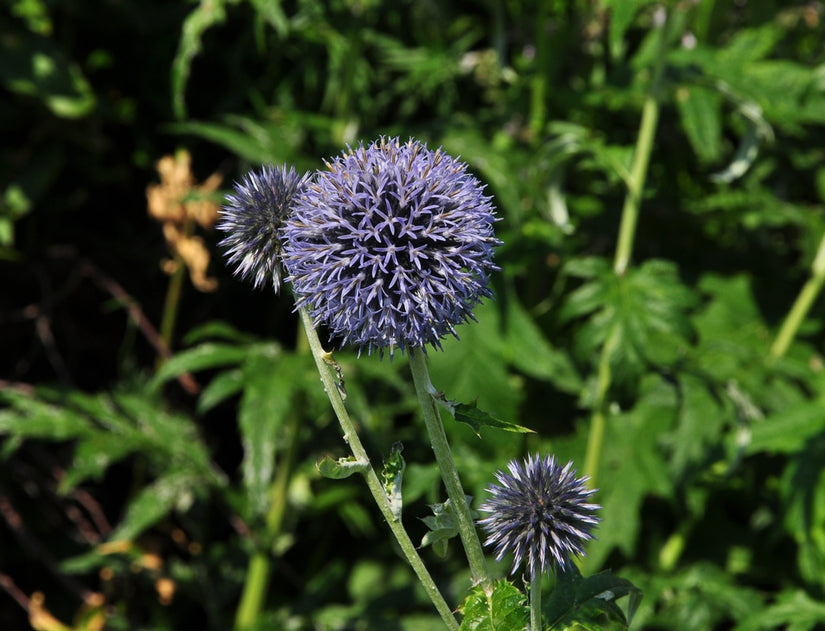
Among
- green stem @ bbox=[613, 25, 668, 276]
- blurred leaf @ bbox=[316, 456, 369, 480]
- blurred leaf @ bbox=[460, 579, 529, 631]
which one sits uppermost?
green stem @ bbox=[613, 25, 668, 276]

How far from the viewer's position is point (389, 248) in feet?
3.83

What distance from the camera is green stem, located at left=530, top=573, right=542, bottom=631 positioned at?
115cm

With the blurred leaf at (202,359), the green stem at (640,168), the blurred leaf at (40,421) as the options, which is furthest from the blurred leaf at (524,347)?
the blurred leaf at (40,421)

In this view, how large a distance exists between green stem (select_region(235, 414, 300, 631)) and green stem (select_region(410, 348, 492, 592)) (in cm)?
162

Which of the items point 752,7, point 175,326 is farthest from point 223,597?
point 752,7

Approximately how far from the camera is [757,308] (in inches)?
120

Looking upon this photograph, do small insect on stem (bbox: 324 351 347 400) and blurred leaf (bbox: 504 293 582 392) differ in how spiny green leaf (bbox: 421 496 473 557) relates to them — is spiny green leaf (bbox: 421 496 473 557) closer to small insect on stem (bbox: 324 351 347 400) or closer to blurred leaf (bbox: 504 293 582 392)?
small insect on stem (bbox: 324 351 347 400)

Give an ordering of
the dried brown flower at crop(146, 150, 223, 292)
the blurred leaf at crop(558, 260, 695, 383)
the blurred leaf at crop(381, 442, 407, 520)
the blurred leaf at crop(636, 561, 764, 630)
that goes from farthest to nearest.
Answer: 1. the dried brown flower at crop(146, 150, 223, 292)
2. the blurred leaf at crop(636, 561, 764, 630)
3. the blurred leaf at crop(558, 260, 695, 383)
4. the blurred leaf at crop(381, 442, 407, 520)

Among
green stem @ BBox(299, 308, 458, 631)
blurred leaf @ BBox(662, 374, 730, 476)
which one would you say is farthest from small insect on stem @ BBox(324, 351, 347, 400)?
blurred leaf @ BBox(662, 374, 730, 476)

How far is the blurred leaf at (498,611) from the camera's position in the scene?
45.2 inches

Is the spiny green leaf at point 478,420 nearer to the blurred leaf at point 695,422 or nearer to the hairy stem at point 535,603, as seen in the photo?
the hairy stem at point 535,603

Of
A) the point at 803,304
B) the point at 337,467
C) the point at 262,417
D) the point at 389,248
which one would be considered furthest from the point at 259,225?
the point at 803,304

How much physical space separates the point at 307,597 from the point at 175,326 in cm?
128

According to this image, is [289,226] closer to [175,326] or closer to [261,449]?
[261,449]
